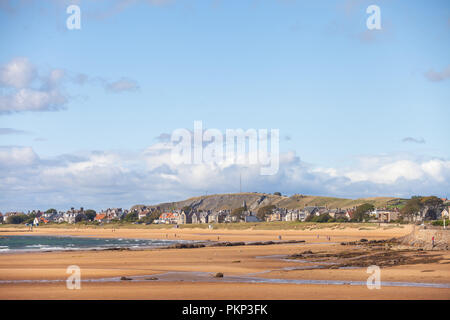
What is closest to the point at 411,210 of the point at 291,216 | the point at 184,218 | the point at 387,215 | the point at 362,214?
the point at 362,214

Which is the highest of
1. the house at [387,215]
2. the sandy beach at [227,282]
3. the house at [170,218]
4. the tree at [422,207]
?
the tree at [422,207]

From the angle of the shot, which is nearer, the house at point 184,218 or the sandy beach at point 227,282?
the sandy beach at point 227,282

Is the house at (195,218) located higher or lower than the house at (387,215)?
lower

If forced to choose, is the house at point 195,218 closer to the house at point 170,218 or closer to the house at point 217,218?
the house at point 217,218

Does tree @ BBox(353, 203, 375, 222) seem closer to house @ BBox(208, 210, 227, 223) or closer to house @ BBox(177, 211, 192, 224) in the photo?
house @ BBox(208, 210, 227, 223)

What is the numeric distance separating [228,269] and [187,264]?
15.9ft

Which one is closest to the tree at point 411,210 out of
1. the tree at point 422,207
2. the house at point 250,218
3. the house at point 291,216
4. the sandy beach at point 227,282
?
the tree at point 422,207

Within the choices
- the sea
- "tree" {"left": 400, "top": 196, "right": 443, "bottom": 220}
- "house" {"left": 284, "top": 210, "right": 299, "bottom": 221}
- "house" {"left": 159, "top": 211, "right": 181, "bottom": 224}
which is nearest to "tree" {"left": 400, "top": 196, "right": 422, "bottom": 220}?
"tree" {"left": 400, "top": 196, "right": 443, "bottom": 220}

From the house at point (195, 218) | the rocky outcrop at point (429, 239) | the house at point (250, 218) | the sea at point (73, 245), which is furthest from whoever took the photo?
the house at point (195, 218)

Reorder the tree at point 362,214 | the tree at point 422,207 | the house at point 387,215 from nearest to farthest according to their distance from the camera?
the tree at point 422,207 → the tree at point 362,214 → the house at point 387,215

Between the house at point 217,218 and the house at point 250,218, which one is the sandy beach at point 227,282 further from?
the house at point 217,218

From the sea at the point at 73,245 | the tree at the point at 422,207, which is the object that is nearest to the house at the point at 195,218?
the tree at the point at 422,207
